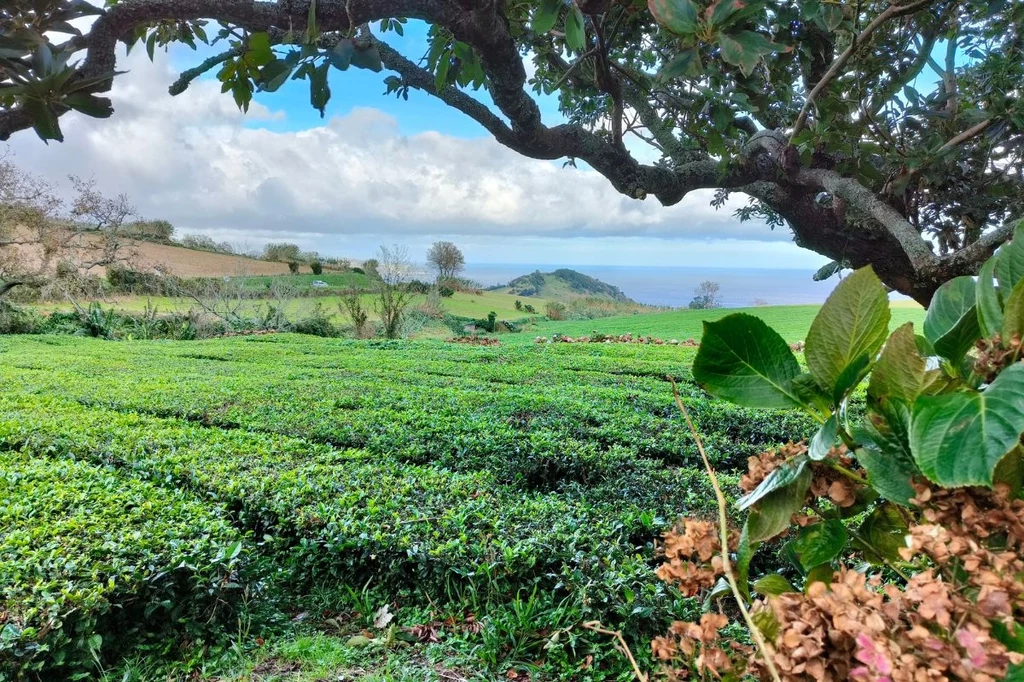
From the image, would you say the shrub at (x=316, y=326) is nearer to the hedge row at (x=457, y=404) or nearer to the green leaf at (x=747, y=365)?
the hedge row at (x=457, y=404)

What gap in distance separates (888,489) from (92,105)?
1308 millimetres

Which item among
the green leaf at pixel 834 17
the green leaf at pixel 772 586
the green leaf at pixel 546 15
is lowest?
the green leaf at pixel 772 586

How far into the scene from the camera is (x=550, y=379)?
505cm

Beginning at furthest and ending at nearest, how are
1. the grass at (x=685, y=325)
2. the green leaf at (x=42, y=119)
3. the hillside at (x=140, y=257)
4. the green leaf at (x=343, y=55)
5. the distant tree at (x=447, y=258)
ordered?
the distant tree at (x=447, y=258) < the hillside at (x=140, y=257) < the grass at (x=685, y=325) < the green leaf at (x=42, y=119) < the green leaf at (x=343, y=55)

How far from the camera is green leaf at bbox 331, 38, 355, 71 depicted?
32.4 inches

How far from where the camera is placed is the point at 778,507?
Answer: 63 cm

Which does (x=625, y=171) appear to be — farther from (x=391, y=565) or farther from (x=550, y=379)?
(x=550, y=379)

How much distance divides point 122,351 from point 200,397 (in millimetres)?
4438

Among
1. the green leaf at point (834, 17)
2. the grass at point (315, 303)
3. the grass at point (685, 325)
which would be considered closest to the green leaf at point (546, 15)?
the green leaf at point (834, 17)

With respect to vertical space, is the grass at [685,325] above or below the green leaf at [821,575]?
below

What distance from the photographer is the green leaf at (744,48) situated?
0.95 metres

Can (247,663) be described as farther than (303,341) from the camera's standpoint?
No

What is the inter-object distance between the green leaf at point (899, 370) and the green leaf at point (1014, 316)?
7 centimetres

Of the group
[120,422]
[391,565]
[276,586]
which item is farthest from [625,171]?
[120,422]
